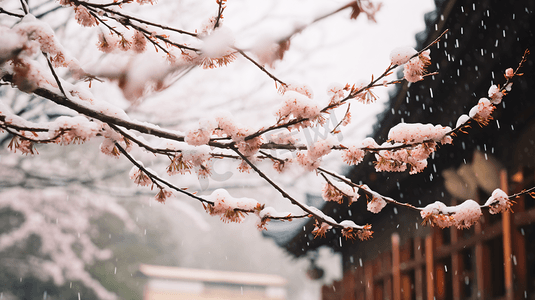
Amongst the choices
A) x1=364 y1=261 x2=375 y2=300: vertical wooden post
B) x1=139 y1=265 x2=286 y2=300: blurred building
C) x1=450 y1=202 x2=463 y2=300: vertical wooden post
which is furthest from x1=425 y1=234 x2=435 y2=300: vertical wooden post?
x1=139 y1=265 x2=286 y2=300: blurred building

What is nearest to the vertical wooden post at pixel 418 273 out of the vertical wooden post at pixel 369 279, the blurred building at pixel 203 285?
the vertical wooden post at pixel 369 279

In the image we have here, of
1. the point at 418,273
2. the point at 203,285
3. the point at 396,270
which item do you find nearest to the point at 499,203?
the point at 418,273

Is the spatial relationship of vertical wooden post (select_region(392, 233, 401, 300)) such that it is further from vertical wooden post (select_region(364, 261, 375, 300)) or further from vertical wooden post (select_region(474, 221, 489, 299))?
vertical wooden post (select_region(474, 221, 489, 299))

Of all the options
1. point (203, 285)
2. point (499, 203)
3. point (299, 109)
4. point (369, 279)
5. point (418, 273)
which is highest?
point (299, 109)

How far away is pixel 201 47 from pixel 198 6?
6.42m

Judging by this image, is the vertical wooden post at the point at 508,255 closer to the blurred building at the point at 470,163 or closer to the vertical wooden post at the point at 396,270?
the blurred building at the point at 470,163

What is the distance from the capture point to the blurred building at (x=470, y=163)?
106 inches

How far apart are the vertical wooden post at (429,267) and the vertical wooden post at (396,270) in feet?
2.66

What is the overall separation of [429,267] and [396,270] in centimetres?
95

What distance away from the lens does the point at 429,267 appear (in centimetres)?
386

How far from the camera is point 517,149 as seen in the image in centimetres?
294

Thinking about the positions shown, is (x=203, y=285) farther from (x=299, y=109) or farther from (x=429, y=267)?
(x=299, y=109)

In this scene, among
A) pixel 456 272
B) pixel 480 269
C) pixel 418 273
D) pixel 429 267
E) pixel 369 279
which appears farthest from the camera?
pixel 369 279

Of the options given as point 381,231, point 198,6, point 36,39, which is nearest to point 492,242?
point 381,231
